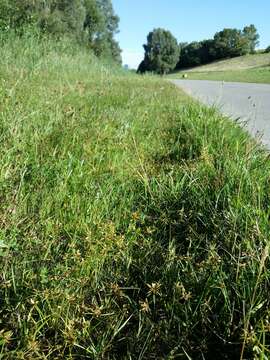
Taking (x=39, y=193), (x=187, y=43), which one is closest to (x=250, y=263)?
(x=39, y=193)

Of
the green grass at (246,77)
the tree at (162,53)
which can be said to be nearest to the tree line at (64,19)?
the green grass at (246,77)

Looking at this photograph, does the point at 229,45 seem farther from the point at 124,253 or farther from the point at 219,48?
the point at 124,253

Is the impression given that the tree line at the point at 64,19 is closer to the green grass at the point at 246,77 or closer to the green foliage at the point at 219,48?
the green grass at the point at 246,77

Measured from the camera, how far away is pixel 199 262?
2109 mm

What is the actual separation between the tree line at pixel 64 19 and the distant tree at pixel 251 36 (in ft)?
124

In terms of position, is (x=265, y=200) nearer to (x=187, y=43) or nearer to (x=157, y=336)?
(x=157, y=336)

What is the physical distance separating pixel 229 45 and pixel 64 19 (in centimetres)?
5737

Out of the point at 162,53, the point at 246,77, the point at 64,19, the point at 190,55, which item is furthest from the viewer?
the point at 190,55

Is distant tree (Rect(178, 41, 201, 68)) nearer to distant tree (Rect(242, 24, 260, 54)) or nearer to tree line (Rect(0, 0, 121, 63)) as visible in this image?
distant tree (Rect(242, 24, 260, 54))

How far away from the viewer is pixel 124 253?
2.16 meters

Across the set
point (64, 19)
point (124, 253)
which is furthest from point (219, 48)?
point (124, 253)

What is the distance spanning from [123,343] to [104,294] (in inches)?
10.1

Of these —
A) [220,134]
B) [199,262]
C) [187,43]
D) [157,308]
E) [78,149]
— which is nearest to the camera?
[157,308]

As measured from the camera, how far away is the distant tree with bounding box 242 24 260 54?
8012cm
